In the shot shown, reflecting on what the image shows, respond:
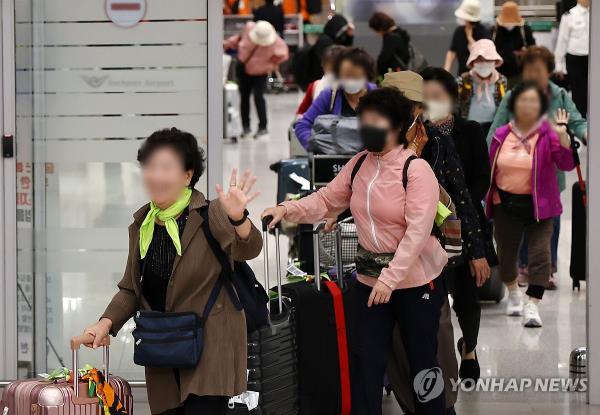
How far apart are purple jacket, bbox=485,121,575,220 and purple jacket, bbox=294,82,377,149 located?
0.87 meters

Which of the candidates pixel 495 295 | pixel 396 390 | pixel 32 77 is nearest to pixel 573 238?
pixel 495 295

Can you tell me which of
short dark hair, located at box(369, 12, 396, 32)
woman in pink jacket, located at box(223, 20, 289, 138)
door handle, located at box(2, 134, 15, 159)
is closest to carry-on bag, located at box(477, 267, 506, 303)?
door handle, located at box(2, 134, 15, 159)

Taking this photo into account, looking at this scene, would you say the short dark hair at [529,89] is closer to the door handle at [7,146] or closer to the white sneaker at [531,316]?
the white sneaker at [531,316]

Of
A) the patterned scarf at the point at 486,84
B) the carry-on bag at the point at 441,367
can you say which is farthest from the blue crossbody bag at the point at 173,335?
the patterned scarf at the point at 486,84

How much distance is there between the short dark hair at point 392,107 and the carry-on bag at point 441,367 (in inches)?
39.2

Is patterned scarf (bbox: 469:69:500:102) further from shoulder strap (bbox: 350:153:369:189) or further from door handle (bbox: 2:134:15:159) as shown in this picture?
door handle (bbox: 2:134:15:159)

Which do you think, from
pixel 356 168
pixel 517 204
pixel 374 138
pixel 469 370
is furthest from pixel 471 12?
pixel 374 138

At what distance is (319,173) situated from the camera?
6.75 m

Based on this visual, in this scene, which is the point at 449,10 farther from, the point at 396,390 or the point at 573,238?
the point at 396,390

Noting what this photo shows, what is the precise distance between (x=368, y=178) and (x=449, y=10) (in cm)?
1424

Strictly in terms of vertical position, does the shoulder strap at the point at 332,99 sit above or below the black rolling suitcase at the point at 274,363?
above

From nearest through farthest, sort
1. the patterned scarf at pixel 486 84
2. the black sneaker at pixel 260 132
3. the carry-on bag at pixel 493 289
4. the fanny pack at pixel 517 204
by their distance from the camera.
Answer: the patterned scarf at pixel 486 84 → the fanny pack at pixel 517 204 → the carry-on bag at pixel 493 289 → the black sneaker at pixel 260 132

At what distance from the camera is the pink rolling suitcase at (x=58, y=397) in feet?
14.2

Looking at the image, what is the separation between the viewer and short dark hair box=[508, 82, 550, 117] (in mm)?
6400
